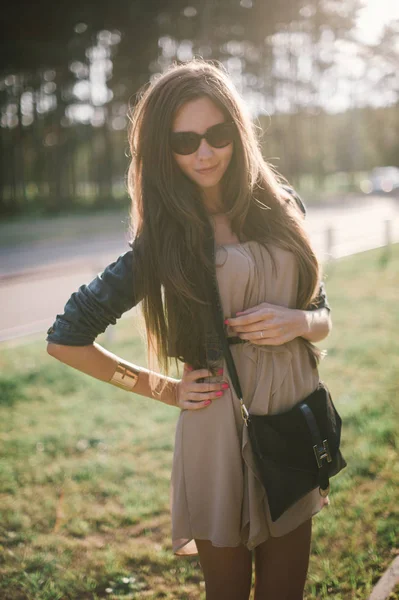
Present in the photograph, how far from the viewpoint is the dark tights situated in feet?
6.48

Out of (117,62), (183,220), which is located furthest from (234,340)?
(117,62)

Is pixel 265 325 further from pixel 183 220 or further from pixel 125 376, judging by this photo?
pixel 125 376

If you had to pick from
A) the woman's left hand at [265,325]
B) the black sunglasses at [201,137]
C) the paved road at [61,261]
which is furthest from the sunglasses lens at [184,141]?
the paved road at [61,261]

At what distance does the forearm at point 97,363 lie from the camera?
6.65 feet

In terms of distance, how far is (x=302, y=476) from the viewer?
1.92 metres

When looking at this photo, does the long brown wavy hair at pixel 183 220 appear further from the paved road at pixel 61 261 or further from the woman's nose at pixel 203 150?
the paved road at pixel 61 261

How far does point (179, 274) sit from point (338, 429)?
786 millimetres

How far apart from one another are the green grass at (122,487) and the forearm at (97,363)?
4.57ft

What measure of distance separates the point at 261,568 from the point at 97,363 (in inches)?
35.7

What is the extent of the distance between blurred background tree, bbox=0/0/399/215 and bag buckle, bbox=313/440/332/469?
815 inches

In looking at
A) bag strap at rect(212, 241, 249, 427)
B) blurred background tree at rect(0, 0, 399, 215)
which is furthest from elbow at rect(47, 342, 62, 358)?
blurred background tree at rect(0, 0, 399, 215)

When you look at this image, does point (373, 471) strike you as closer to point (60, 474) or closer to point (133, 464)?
point (133, 464)

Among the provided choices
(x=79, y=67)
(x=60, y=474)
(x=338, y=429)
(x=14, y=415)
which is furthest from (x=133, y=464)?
(x=79, y=67)

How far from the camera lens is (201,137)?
2035 millimetres
